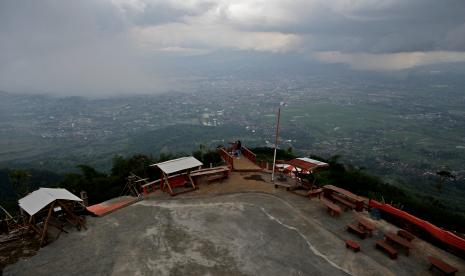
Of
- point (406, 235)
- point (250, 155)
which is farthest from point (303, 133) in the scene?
point (406, 235)

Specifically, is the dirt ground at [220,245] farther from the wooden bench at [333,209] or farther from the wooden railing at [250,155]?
the wooden railing at [250,155]

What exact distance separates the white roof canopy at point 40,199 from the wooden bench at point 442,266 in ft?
41.3

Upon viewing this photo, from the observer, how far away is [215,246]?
441 inches

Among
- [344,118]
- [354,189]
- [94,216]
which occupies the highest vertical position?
[94,216]

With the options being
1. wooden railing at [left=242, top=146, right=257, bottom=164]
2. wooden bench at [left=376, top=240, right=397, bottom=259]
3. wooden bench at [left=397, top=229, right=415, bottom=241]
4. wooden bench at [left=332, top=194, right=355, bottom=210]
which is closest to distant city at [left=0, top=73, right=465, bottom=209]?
wooden railing at [left=242, top=146, right=257, bottom=164]

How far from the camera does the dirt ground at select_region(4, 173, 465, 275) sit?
10.0 metres

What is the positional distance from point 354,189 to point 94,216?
56.4ft

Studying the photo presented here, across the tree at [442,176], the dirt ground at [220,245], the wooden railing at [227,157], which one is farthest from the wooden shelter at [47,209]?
the tree at [442,176]

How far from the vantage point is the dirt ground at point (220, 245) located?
10008mm

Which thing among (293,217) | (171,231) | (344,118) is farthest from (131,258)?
(344,118)

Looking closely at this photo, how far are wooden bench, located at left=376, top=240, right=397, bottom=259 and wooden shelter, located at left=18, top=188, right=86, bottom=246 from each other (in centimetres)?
1079

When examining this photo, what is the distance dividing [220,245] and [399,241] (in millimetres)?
6139

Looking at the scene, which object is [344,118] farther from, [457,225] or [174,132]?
[457,225]

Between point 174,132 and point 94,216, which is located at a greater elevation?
point 94,216
